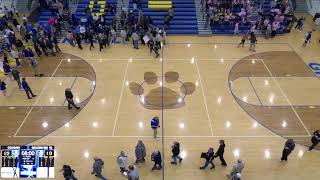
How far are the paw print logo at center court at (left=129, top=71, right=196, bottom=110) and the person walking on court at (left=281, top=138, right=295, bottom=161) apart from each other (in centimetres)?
539

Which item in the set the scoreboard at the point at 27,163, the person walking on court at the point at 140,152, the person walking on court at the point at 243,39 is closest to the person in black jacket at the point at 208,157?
the person walking on court at the point at 140,152

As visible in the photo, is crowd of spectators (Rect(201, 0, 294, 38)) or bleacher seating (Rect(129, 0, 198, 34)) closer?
crowd of spectators (Rect(201, 0, 294, 38))

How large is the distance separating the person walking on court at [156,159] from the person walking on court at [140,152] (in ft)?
1.52

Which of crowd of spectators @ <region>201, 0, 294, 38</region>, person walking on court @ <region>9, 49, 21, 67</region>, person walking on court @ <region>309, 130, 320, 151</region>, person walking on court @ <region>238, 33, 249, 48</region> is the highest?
crowd of spectators @ <region>201, 0, 294, 38</region>

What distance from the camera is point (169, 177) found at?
40.1ft

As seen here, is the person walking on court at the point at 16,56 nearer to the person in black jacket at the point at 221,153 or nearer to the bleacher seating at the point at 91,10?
the bleacher seating at the point at 91,10

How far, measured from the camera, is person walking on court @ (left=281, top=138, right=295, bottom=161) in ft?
40.1

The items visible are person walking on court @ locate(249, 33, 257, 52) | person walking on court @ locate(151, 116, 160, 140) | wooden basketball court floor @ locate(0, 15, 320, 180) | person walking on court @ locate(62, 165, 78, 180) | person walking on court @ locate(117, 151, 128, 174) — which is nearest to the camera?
person walking on court @ locate(62, 165, 78, 180)

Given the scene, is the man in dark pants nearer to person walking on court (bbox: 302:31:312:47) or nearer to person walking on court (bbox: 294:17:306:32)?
person walking on court (bbox: 302:31:312:47)

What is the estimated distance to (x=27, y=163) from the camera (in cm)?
1132

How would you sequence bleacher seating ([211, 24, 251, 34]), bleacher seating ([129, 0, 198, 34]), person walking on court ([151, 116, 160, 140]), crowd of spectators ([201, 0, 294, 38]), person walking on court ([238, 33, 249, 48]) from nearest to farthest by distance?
person walking on court ([151, 116, 160, 140])
person walking on court ([238, 33, 249, 48])
crowd of spectators ([201, 0, 294, 38])
bleacher seating ([211, 24, 251, 34])
bleacher seating ([129, 0, 198, 34])

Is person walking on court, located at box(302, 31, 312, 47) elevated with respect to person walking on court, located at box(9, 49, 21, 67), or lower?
elevated

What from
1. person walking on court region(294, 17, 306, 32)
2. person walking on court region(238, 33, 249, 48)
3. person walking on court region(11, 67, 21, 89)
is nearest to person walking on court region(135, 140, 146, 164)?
person walking on court region(11, 67, 21, 89)

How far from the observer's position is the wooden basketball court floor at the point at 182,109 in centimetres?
1303
